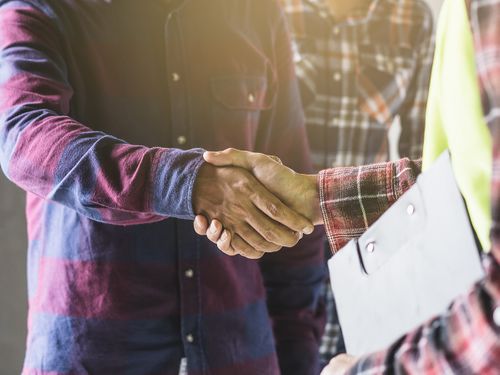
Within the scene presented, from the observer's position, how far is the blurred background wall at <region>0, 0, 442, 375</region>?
1185 mm

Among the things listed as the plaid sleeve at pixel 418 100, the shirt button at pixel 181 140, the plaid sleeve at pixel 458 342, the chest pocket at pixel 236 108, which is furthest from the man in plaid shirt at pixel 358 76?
the plaid sleeve at pixel 458 342

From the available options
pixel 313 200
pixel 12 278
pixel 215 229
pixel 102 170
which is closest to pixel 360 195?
pixel 313 200

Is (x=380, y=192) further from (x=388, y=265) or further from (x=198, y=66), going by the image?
(x=198, y=66)

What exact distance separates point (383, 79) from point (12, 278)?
2.74 ft

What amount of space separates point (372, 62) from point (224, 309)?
743 mm

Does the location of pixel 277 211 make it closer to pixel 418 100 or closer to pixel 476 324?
pixel 476 324

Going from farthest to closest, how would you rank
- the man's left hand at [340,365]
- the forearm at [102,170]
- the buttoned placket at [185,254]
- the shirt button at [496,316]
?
the buttoned placket at [185,254]
the forearm at [102,170]
the man's left hand at [340,365]
the shirt button at [496,316]

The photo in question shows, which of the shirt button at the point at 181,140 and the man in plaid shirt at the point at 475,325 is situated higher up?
the man in plaid shirt at the point at 475,325

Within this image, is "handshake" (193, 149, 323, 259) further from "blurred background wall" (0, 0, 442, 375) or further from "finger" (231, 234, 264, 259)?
"blurred background wall" (0, 0, 442, 375)

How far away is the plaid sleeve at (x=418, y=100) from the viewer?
147 cm

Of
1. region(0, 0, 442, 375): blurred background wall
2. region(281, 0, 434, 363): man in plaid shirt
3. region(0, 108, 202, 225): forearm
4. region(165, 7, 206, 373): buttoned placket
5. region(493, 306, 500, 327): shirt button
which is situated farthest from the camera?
region(281, 0, 434, 363): man in plaid shirt

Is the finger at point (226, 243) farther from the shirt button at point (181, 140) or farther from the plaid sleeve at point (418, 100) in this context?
the plaid sleeve at point (418, 100)

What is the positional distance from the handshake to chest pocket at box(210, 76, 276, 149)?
103mm

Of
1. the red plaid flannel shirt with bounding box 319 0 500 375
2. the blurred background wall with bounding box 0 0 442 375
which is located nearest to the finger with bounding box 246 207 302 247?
the red plaid flannel shirt with bounding box 319 0 500 375
